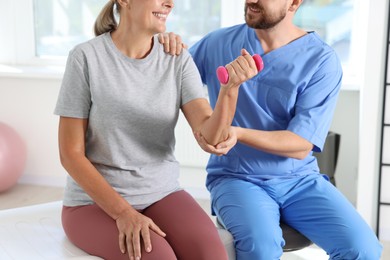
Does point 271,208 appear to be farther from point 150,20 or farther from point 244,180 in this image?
point 150,20

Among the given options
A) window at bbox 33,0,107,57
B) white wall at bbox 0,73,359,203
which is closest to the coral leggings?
white wall at bbox 0,73,359,203

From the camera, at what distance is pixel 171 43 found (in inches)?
76.9

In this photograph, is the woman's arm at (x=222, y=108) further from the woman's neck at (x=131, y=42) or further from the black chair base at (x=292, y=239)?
the black chair base at (x=292, y=239)

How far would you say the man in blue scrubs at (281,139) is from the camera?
1.94 metres

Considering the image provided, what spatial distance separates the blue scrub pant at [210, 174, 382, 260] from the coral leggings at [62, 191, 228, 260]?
5.3 inches

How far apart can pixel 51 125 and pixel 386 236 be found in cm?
198

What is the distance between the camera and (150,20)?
1.86 m

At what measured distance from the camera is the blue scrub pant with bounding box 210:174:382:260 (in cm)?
188

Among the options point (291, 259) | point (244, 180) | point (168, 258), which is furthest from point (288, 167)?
point (291, 259)

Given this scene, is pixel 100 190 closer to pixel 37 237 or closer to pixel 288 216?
pixel 37 237

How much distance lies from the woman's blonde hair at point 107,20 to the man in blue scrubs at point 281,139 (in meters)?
0.39

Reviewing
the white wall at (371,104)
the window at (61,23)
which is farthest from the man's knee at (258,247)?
the window at (61,23)

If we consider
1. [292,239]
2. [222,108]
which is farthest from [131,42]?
[292,239]

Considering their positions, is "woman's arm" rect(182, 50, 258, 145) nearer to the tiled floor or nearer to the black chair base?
the black chair base
